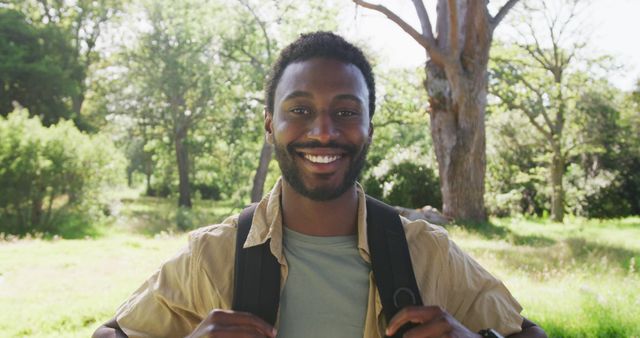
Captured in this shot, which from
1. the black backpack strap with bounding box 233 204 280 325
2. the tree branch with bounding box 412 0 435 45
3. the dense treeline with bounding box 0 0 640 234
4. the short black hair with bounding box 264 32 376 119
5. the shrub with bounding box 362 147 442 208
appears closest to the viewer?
the black backpack strap with bounding box 233 204 280 325

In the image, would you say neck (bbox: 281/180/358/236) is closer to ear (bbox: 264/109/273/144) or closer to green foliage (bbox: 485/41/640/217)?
ear (bbox: 264/109/273/144)

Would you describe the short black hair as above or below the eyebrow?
above

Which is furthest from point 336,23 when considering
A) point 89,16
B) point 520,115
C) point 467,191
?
point 89,16

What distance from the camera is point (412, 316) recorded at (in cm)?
161

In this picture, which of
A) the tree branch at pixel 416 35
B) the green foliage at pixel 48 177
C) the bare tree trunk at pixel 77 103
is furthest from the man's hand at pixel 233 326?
the bare tree trunk at pixel 77 103

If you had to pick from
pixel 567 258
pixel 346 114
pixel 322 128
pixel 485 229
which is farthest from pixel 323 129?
pixel 485 229

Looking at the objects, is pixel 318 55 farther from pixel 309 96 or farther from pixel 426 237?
pixel 426 237

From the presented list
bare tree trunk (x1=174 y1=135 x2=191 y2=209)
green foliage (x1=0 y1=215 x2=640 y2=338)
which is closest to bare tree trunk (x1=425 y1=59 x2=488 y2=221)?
green foliage (x1=0 y1=215 x2=640 y2=338)

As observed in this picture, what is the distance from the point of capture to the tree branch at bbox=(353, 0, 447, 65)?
10359 millimetres

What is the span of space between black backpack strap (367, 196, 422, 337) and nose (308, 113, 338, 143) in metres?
0.32

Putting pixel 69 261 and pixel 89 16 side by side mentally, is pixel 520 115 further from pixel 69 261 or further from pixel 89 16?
pixel 89 16

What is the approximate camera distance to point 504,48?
20547 mm

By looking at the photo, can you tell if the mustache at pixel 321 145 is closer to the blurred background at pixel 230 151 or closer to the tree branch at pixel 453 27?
the blurred background at pixel 230 151

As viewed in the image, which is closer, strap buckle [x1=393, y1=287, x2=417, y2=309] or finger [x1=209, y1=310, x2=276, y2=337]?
finger [x1=209, y1=310, x2=276, y2=337]
